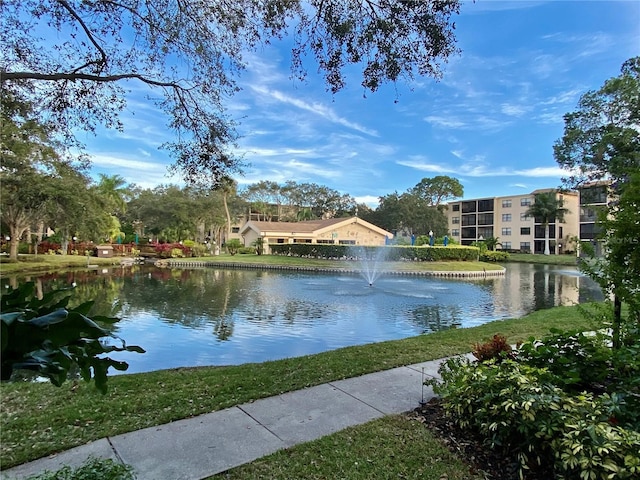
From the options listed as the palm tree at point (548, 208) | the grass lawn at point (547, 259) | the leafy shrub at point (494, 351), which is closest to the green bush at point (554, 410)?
the leafy shrub at point (494, 351)

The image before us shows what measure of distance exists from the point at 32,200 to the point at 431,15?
21.5m

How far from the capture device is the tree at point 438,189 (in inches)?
2224

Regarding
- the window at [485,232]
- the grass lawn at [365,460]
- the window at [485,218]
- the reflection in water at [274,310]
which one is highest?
the window at [485,218]

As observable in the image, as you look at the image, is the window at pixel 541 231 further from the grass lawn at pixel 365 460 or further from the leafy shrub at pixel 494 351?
the grass lawn at pixel 365 460

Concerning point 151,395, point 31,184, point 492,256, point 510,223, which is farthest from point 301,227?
point 151,395

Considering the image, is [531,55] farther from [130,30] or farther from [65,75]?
[65,75]

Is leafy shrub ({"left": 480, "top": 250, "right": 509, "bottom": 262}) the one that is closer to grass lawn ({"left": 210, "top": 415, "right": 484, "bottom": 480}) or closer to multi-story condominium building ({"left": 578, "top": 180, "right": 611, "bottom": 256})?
multi-story condominium building ({"left": 578, "top": 180, "right": 611, "bottom": 256})

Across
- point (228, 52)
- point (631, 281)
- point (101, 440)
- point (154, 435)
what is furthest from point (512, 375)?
point (228, 52)

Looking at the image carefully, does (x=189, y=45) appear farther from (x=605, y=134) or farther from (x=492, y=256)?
(x=492, y=256)

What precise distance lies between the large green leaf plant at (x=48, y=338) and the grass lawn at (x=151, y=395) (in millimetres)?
1734

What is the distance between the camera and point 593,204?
261 inches

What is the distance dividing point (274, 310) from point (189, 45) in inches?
307

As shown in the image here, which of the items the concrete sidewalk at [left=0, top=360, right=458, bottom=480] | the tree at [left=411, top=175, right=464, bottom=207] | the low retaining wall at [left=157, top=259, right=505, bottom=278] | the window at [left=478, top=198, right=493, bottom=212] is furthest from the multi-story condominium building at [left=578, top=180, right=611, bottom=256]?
the tree at [left=411, top=175, right=464, bottom=207]

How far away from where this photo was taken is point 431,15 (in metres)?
4.60
